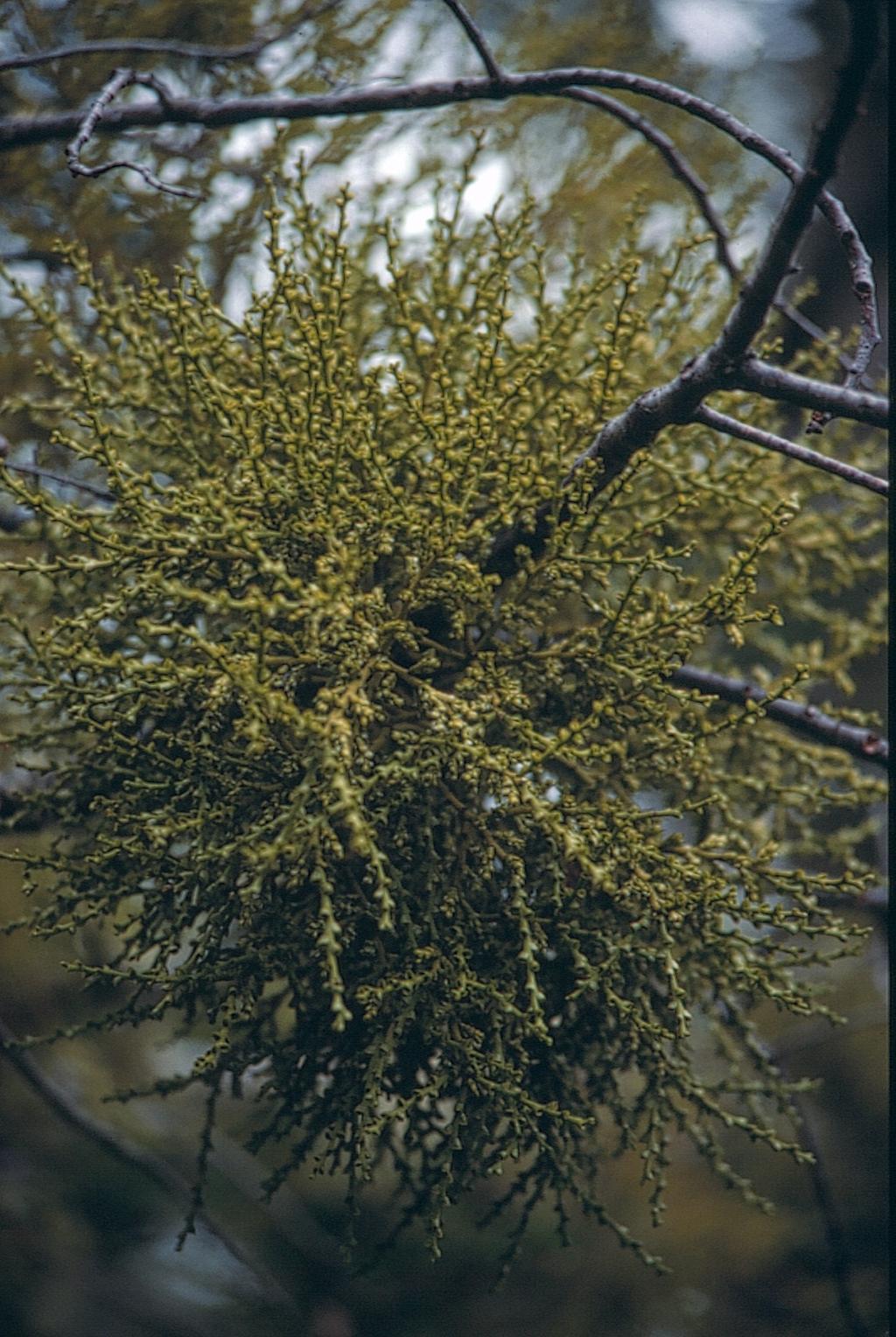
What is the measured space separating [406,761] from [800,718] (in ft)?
1.25

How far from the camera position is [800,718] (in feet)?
2.85

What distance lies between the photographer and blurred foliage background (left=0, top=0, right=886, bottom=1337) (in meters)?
1.22

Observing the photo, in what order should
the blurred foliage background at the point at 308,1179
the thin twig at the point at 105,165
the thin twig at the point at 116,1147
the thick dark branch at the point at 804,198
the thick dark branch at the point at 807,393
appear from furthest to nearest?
the blurred foliage background at the point at 308,1179 < the thin twig at the point at 116,1147 < the thin twig at the point at 105,165 < the thick dark branch at the point at 807,393 < the thick dark branch at the point at 804,198

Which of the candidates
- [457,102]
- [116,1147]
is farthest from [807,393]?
[116,1147]

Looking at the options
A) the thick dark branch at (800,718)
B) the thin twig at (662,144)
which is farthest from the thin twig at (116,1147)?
the thin twig at (662,144)

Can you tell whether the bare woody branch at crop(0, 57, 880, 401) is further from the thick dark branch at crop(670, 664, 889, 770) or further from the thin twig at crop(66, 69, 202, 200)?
the thick dark branch at crop(670, 664, 889, 770)

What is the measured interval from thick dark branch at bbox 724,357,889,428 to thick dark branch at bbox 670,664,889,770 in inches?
11.2

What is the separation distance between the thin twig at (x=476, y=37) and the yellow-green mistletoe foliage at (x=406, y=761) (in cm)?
13

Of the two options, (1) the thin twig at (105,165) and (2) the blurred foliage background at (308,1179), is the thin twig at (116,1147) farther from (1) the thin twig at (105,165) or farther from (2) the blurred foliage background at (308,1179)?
(1) the thin twig at (105,165)

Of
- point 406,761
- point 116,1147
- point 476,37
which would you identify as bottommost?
point 116,1147

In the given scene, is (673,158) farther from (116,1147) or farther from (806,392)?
(116,1147)

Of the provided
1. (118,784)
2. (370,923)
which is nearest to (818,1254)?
(370,923)

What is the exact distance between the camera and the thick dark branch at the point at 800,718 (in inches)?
33.3

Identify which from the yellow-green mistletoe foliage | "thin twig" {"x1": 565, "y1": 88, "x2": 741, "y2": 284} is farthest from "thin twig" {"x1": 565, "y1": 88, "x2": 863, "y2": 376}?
the yellow-green mistletoe foliage
